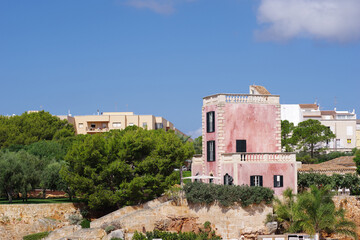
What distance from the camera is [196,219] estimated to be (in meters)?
40.3

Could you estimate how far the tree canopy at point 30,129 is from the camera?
81.0 m

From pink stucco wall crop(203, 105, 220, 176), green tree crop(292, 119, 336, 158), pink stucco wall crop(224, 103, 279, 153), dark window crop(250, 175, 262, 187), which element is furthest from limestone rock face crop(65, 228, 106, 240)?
green tree crop(292, 119, 336, 158)

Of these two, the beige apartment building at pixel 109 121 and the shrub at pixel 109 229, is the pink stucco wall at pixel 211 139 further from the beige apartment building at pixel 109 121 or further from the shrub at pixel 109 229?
the beige apartment building at pixel 109 121

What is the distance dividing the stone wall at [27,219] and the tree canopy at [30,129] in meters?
34.4

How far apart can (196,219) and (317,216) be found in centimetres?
838

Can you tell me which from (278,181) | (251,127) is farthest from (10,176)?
(278,181)

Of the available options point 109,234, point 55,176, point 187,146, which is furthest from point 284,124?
point 109,234

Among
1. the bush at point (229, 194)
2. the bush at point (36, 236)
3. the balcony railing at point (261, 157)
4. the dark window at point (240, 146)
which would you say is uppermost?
the dark window at point (240, 146)

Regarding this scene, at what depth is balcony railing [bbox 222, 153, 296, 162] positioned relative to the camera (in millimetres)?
42525

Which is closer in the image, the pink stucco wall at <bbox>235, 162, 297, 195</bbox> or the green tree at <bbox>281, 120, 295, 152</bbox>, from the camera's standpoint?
the pink stucco wall at <bbox>235, 162, 297, 195</bbox>

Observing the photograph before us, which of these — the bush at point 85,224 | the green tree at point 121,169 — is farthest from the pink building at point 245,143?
the bush at point 85,224

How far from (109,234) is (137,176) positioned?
22.7ft

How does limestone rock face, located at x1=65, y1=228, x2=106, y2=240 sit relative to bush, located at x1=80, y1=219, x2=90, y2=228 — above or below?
below

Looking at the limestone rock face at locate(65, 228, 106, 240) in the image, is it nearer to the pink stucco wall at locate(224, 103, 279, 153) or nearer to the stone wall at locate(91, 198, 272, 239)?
the stone wall at locate(91, 198, 272, 239)
